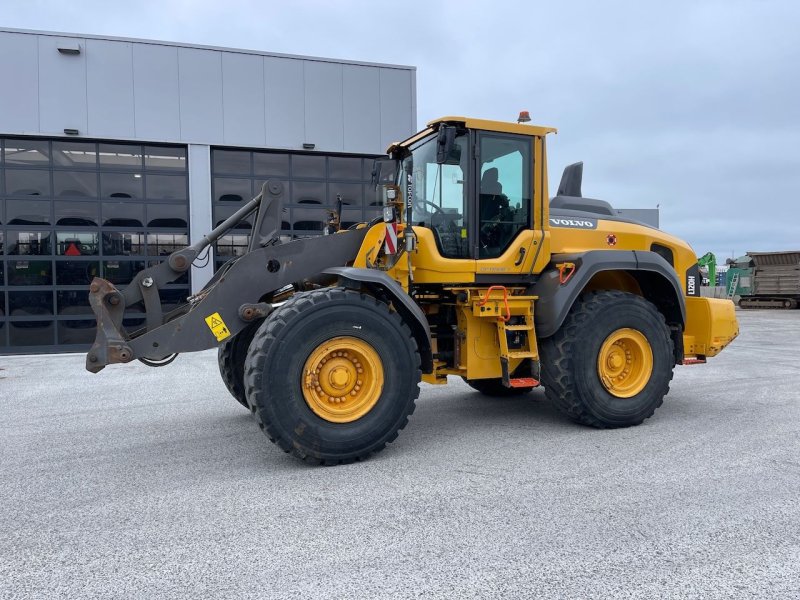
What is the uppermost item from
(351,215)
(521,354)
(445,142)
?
(351,215)

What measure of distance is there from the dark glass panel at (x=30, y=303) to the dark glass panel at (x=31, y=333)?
0.70 ft

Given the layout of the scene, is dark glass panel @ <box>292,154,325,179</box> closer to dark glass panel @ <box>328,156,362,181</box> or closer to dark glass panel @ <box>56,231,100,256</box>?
dark glass panel @ <box>328,156,362,181</box>

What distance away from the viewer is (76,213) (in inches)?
475

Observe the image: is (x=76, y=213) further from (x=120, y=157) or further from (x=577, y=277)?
(x=577, y=277)

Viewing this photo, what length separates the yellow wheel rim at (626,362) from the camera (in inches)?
195

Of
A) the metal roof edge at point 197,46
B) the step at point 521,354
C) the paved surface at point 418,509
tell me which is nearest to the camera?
the paved surface at point 418,509

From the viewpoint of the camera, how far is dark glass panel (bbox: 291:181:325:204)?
1315 centimetres

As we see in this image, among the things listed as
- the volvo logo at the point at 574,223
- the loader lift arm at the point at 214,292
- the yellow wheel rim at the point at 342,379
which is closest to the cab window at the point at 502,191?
the volvo logo at the point at 574,223

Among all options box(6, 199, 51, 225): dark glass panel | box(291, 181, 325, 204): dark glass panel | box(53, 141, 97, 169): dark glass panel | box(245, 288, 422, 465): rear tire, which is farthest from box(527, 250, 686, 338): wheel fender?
box(6, 199, 51, 225): dark glass panel

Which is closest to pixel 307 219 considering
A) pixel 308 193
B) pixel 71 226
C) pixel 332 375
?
pixel 308 193

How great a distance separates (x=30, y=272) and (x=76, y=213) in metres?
1.54

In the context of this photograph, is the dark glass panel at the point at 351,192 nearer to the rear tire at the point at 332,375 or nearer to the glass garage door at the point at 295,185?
the glass garage door at the point at 295,185

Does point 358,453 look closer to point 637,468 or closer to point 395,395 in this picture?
point 395,395

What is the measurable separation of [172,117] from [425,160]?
30.4 ft
